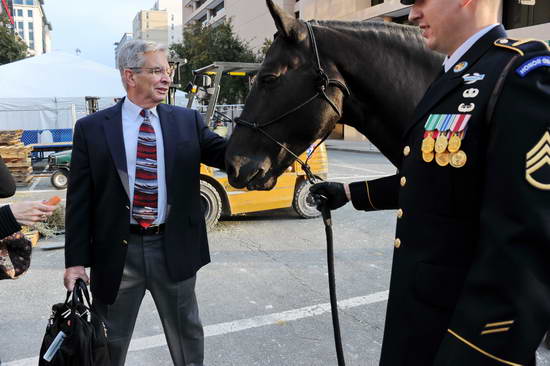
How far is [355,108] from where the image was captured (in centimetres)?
193

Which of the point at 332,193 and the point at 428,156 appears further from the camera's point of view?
the point at 332,193

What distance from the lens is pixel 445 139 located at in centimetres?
102

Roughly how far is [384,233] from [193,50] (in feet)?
91.5

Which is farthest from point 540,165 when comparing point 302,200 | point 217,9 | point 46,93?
point 217,9

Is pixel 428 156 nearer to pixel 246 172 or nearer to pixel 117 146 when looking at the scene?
pixel 246 172

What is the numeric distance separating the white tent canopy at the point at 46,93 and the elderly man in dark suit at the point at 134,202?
12789mm

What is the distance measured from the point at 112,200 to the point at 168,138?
1.37 feet

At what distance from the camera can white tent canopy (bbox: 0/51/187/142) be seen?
565 inches

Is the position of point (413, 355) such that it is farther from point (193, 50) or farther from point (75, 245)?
point (193, 50)

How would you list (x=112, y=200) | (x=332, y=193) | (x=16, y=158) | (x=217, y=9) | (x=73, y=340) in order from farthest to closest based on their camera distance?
1. (x=217, y=9)
2. (x=16, y=158)
3. (x=112, y=200)
4. (x=332, y=193)
5. (x=73, y=340)

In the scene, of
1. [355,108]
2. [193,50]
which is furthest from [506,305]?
[193,50]

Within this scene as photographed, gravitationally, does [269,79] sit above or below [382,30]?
below

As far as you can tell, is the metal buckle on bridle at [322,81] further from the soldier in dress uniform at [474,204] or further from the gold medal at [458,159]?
the gold medal at [458,159]

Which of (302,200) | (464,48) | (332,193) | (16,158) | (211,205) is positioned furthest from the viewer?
(16,158)
